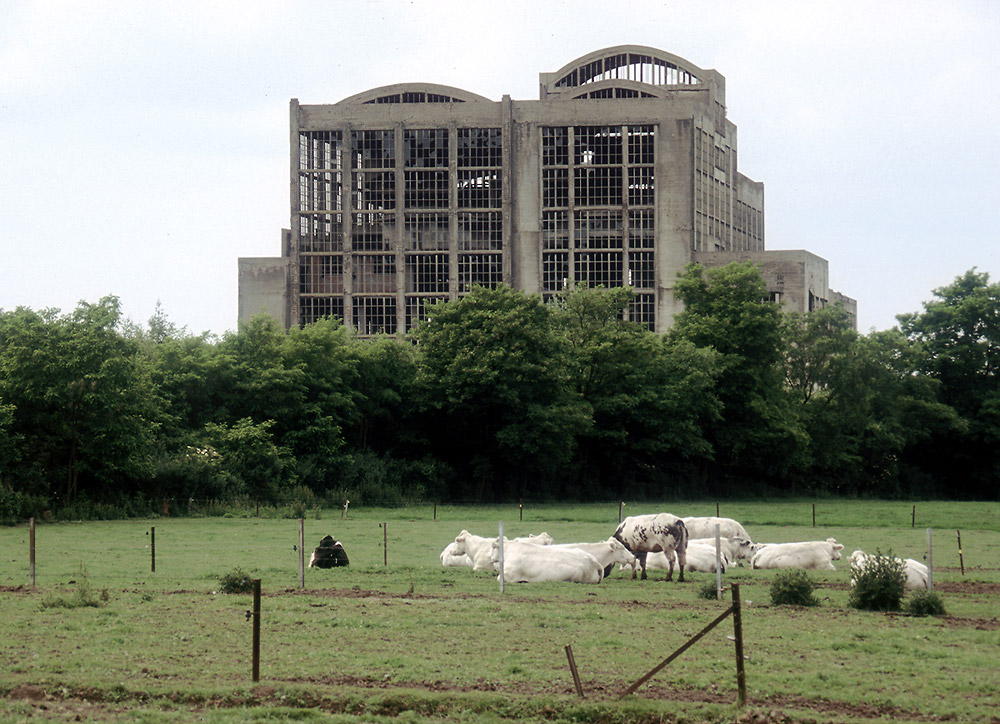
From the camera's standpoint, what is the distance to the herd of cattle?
28.9m

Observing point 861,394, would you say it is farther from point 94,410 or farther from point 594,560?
point 594,560

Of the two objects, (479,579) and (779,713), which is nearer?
(779,713)

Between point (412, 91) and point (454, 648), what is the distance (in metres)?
113

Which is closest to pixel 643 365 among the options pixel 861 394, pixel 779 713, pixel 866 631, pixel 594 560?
pixel 861 394

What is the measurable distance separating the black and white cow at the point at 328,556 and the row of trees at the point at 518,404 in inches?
946

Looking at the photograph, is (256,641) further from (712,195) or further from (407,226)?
(712,195)

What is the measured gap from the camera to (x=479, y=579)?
29297mm

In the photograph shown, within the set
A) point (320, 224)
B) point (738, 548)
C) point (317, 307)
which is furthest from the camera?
point (320, 224)

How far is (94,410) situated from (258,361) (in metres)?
19.5

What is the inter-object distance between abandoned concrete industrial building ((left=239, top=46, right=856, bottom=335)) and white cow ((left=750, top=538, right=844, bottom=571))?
88.4m

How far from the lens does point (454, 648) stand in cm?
1869

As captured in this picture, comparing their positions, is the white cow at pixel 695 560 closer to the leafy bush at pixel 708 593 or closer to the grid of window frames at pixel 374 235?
the leafy bush at pixel 708 593

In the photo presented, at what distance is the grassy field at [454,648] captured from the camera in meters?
14.8

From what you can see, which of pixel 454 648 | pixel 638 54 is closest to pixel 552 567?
pixel 454 648
